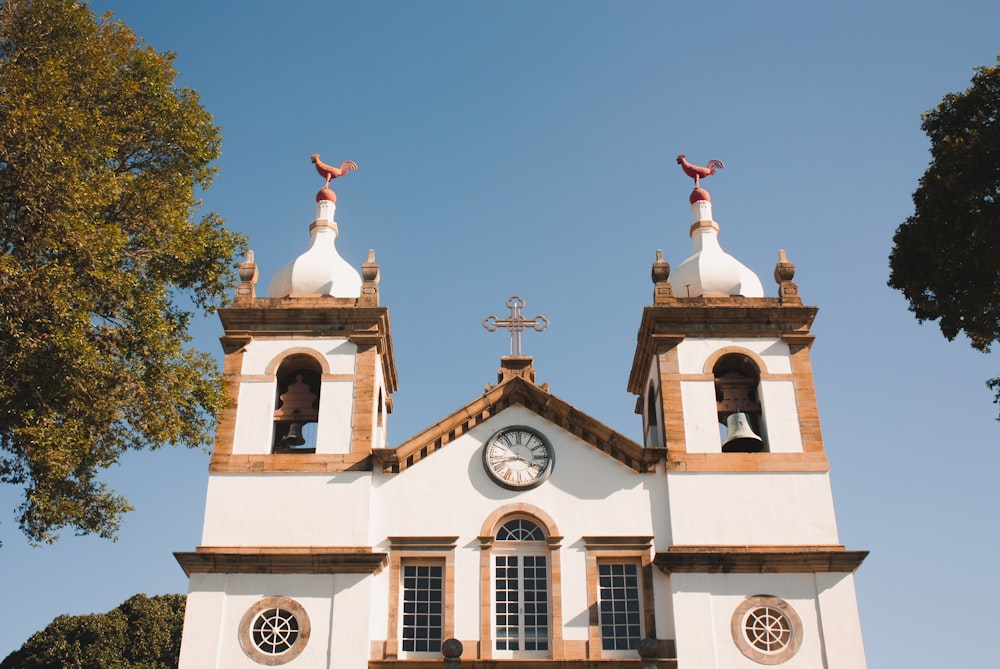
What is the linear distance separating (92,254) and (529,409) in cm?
947

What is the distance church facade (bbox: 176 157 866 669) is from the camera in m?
19.5

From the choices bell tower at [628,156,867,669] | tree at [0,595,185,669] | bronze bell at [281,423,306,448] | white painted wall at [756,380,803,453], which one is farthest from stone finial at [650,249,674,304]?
tree at [0,595,185,669]

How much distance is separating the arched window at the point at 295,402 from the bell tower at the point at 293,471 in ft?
0.09

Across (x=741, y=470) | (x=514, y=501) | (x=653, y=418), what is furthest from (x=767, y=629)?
(x=653, y=418)

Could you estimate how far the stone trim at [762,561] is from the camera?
19844mm

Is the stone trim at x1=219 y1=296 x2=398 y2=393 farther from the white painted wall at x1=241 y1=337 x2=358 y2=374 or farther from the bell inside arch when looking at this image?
the bell inside arch

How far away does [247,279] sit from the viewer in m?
23.3

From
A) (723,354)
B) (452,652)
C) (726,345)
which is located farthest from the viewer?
(726,345)

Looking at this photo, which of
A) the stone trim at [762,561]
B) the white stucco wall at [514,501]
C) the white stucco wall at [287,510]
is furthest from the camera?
the white stucco wall at [287,510]

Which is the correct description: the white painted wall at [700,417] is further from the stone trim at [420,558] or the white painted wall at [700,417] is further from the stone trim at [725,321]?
the stone trim at [420,558]

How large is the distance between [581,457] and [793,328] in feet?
17.7

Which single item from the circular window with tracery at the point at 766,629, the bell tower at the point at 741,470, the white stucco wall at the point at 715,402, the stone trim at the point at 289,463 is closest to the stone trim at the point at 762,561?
the bell tower at the point at 741,470

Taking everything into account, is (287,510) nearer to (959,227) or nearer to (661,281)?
(661,281)

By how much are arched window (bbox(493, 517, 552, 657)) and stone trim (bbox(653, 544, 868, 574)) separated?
7.48ft
